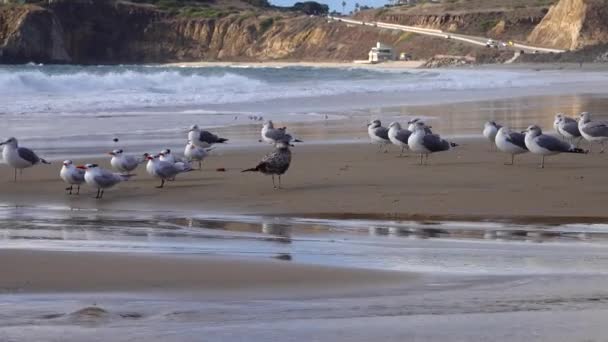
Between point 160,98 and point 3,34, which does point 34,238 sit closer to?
point 160,98

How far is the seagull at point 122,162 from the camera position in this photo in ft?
46.1

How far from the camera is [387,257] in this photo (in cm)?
838

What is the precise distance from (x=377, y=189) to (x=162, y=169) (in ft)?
8.37

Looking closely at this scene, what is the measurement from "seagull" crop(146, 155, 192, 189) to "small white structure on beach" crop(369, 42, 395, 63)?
94.1m

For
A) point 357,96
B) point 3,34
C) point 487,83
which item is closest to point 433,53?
point 3,34

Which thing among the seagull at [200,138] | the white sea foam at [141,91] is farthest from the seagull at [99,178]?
the white sea foam at [141,91]

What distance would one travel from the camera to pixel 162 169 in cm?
1352

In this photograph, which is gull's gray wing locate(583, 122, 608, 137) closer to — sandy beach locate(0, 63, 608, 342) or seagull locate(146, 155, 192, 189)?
sandy beach locate(0, 63, 608, 342)

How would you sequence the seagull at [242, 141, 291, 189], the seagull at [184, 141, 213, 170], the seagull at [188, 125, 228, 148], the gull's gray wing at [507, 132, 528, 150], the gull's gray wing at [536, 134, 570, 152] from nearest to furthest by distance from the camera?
the seagull at [242, 141, 291, 189]
the gull's gray wing at [536, 134, 570, 152]
the gull's gray wing at [507, 132, 528, 150]
the seagull at [184, 141, 213, 170]
the seagull at [188, 125, 228, 148]

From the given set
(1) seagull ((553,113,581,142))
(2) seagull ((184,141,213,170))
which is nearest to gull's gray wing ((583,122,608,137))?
(1) seagull ((553,113,581,142))

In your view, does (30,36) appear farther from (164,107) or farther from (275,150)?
(275,150)

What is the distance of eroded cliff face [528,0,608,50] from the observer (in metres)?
92.0

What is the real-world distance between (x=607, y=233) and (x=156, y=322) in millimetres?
4664

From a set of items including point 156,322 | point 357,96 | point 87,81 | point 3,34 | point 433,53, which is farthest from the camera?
point 3,34
